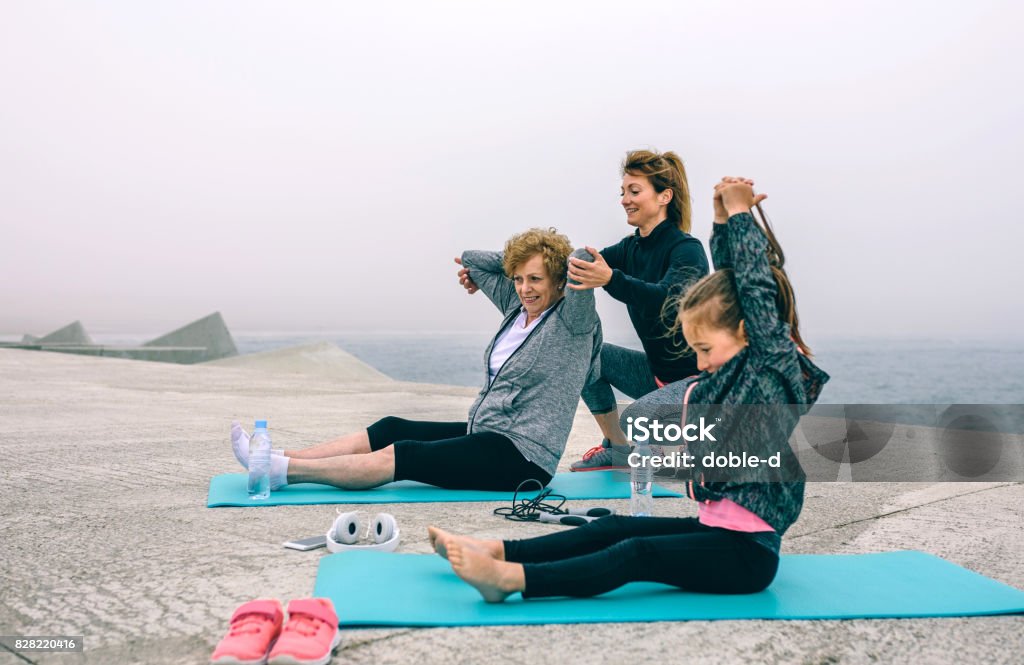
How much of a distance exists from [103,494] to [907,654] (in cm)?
352

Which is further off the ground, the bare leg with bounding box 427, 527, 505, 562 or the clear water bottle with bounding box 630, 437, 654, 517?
the bare leg with bounding box 427, 527, 505, 562

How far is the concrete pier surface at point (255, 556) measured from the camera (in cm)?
193

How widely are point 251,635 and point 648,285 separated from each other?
8.61ft

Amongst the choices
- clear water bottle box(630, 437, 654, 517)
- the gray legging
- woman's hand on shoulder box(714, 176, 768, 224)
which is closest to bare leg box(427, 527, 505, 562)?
woman's hand on shoulder box(714, 176, 768, 224)

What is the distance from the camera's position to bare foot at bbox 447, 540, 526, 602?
81.4 inches

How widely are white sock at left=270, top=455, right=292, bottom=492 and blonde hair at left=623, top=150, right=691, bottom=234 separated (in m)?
2.42

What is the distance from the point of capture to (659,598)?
2271 mm

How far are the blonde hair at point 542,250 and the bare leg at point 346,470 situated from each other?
1101 mm

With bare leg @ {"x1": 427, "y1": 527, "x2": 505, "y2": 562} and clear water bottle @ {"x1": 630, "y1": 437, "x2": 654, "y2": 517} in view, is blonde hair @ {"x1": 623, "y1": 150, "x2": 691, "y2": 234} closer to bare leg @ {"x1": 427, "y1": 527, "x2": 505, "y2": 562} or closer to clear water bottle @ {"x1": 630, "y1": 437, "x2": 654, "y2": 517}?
clear water bottle @ {"x1": 630, "y1": 437, "x2": 654, "y2": 517}

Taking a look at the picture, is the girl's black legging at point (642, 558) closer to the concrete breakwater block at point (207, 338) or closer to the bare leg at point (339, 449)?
the bare leg at point (339, 449)

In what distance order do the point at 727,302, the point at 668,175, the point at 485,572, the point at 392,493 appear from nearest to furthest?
the point at 485,572
the point at 727,302
the point at 392,493
the point at 668,175

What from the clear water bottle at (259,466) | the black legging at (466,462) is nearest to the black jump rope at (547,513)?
the black legging at (466,462)

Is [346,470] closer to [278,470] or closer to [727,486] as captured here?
[278,470]

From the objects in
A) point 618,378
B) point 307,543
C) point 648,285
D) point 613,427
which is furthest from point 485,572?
point 613,427
